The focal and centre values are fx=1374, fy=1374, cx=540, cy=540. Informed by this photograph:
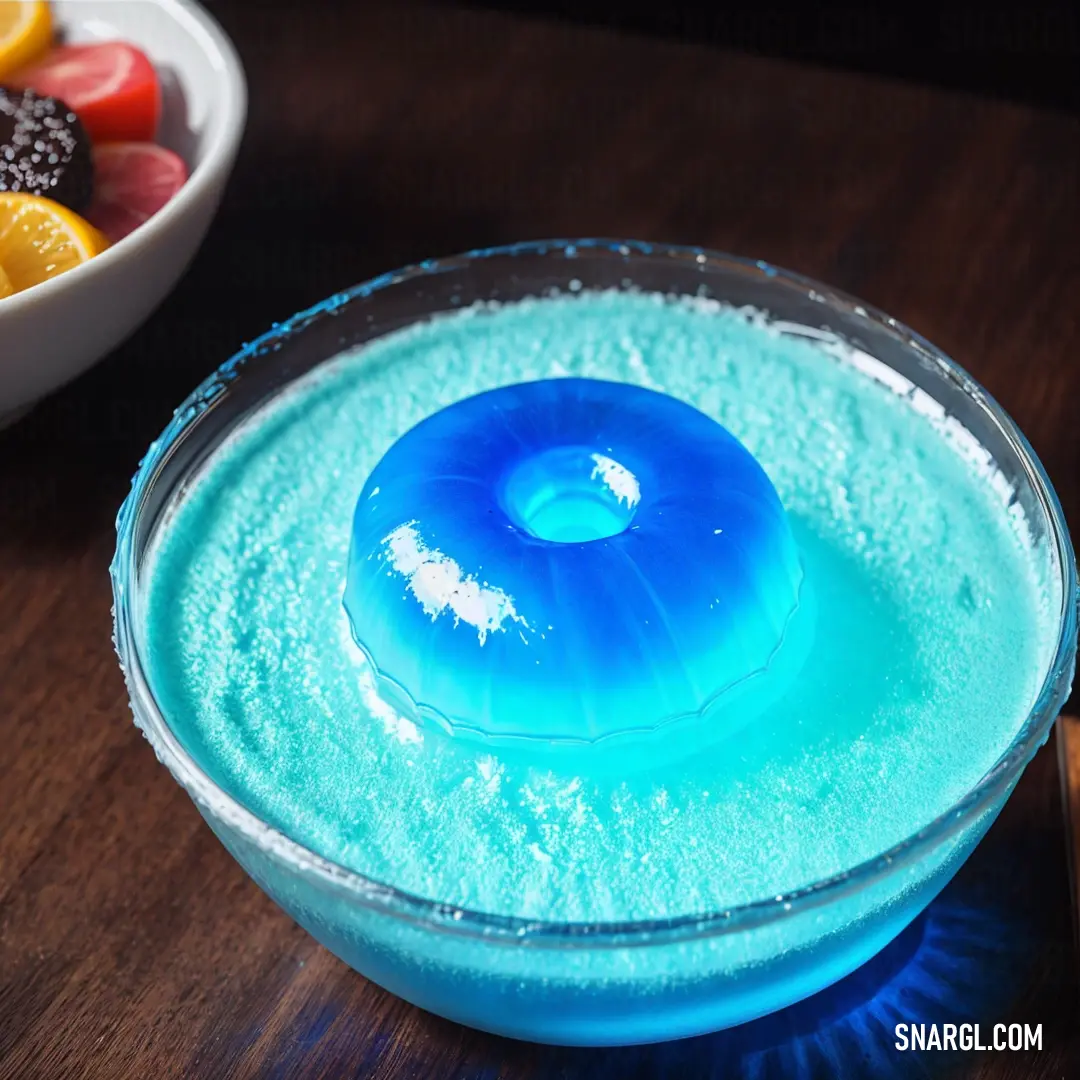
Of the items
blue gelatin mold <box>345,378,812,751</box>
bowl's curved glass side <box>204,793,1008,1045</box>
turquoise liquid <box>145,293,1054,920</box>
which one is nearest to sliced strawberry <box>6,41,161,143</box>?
turquoise liquid <box>145,293,1054,920</box>

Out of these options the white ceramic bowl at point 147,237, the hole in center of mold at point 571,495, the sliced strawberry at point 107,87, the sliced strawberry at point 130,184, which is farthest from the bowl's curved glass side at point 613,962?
the sliced strawberry at point 107,87

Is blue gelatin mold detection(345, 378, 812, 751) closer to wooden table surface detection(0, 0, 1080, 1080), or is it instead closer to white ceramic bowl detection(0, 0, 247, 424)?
wooden table surface detection(0, 0, 1080, 1080)

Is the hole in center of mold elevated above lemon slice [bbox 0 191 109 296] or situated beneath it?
elevated above

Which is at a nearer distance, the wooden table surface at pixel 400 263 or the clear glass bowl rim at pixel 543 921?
the clear glass bowl rim at pixel 543 921

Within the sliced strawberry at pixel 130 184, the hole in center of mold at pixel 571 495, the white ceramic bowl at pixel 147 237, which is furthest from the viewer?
the sliced strawberry at pixel 130 184

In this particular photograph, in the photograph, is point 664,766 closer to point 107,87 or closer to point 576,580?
point 576,580

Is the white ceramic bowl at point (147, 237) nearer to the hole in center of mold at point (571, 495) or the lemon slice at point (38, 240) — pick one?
the lemon slice at point (38, 240)
